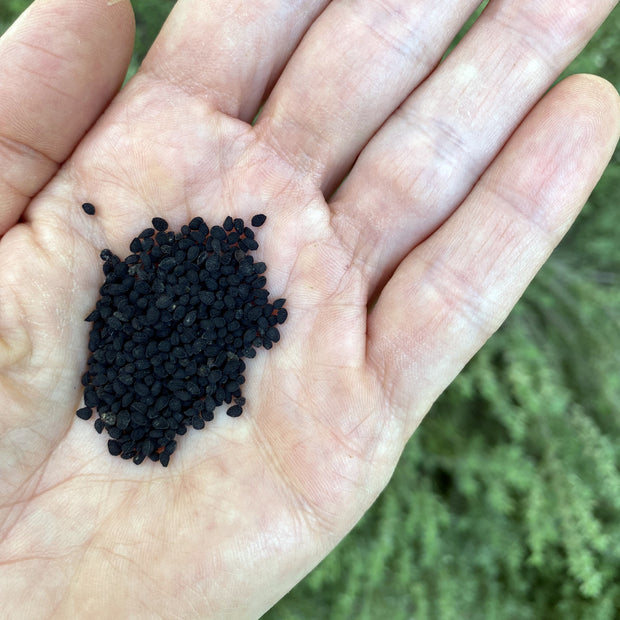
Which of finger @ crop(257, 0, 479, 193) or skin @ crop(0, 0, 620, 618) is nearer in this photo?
skin @ crop(0, 0, 620, 618)

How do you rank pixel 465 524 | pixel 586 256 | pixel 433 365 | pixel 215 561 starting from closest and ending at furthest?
pixel 215 561 → pixel 433 365 → pixel 465 524 → pixel 586 256

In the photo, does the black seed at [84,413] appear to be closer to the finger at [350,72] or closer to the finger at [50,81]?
the finger at [50,81]

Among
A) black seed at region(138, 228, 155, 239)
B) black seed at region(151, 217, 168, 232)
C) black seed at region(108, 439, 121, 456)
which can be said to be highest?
black seed at region(151, 217, 168, 232)

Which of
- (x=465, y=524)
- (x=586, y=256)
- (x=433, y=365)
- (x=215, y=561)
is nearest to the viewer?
(x=215, y=561)

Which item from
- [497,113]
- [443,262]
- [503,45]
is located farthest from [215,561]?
[503,45]

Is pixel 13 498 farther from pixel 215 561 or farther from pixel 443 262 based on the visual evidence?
pixel 443 262

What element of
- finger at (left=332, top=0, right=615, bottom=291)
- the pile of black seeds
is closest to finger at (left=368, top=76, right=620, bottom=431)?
finger at (left=332, top=0, right=615, bottom=291)

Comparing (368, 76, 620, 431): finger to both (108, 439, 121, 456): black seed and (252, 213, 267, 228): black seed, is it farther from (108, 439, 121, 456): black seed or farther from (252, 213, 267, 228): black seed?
(108, 439, 121, 456): black seed
